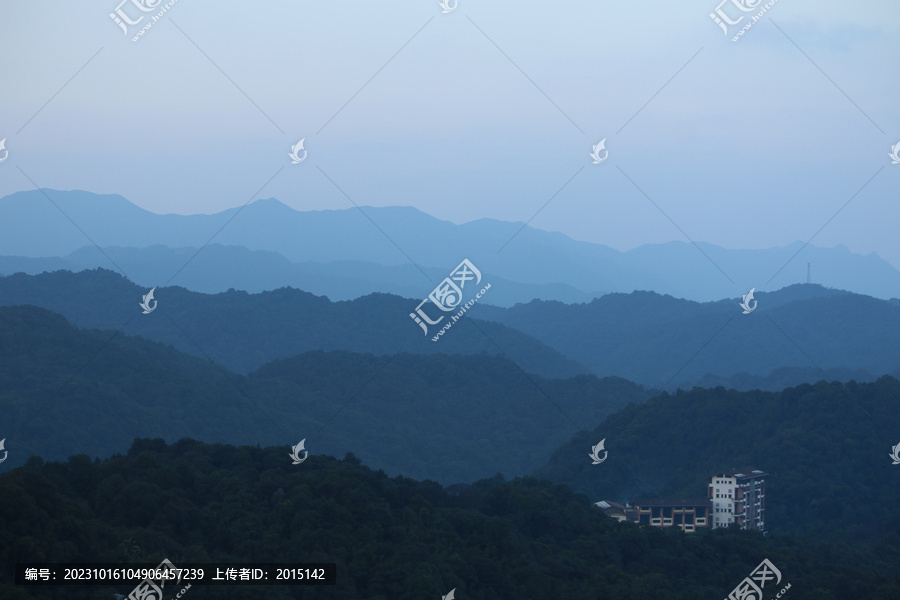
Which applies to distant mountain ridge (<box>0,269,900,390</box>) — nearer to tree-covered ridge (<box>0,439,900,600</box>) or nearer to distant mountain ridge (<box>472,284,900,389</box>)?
distant mountain ridge (<box>472,284,900,389</box>)

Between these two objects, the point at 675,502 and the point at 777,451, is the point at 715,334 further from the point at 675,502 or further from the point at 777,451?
the point at 675,502

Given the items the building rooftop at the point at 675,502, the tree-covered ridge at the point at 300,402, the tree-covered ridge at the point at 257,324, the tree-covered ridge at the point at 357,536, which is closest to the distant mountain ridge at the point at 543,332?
the tree-covered ridge at the point at 257,324

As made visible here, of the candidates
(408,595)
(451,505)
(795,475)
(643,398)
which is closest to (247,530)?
(408,595)

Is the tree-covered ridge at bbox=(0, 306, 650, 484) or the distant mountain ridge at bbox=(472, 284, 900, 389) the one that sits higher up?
the distant mountain ridge at bbox=(472, 284, 900, 389)

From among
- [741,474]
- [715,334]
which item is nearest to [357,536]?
[741,474]

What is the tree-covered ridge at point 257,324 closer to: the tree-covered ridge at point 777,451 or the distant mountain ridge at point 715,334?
the distant mountain ridge at point 715,334

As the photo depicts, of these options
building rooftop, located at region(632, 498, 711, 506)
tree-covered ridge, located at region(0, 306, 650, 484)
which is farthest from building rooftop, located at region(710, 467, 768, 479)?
tree-covered ridge, located at region(0, 306, 650, 484)
